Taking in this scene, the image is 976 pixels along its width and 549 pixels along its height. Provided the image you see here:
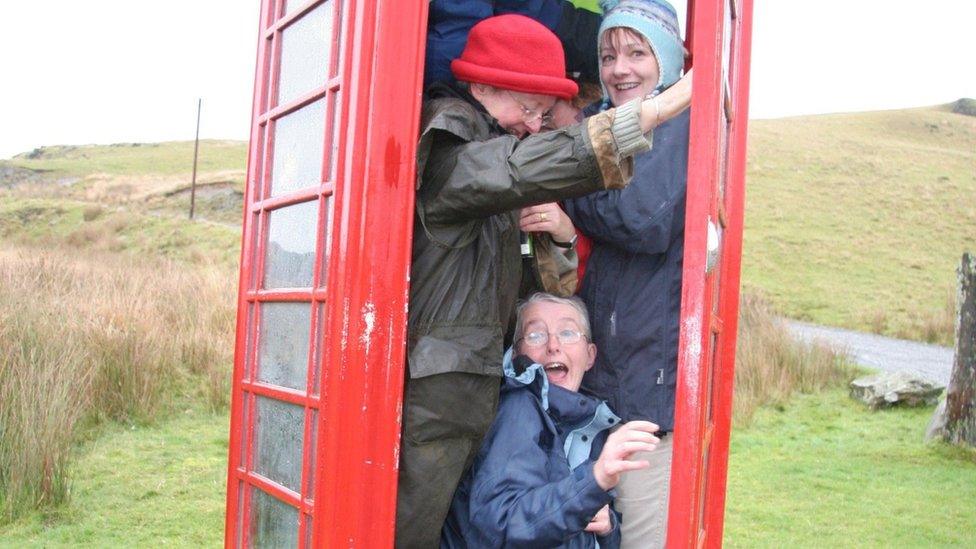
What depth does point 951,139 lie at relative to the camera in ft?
215

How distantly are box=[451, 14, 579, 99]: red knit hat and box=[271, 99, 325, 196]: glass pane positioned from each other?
0.39 metres

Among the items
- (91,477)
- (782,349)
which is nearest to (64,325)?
(91,477)

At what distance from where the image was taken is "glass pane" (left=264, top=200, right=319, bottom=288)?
2.45 m

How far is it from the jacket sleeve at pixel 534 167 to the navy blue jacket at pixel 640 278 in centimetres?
37

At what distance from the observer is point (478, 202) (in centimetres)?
219

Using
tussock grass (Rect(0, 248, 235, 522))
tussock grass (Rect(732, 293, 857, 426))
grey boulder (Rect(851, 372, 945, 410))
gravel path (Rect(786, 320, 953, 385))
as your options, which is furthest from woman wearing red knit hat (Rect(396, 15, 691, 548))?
gravel path (Rect(786, 320, 953, 385))

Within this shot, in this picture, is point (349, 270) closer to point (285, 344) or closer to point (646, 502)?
point (285, 344)

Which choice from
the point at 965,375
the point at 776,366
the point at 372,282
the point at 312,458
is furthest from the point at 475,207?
the point at 776,366

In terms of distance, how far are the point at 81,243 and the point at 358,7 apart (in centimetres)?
2822

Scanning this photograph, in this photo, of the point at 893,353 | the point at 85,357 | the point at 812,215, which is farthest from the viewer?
the point at 812,215

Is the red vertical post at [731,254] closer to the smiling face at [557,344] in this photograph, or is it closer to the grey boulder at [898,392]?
the smiling face at [557,344]

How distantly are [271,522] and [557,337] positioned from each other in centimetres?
95

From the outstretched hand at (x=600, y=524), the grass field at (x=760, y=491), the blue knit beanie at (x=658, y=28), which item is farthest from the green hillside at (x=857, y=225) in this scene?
the outstretched hand at (x=600, y=524)

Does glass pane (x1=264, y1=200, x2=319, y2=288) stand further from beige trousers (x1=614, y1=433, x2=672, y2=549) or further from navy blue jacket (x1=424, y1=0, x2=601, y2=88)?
beige trousers (x1=614, y1=433, x2=672, y2=549)
